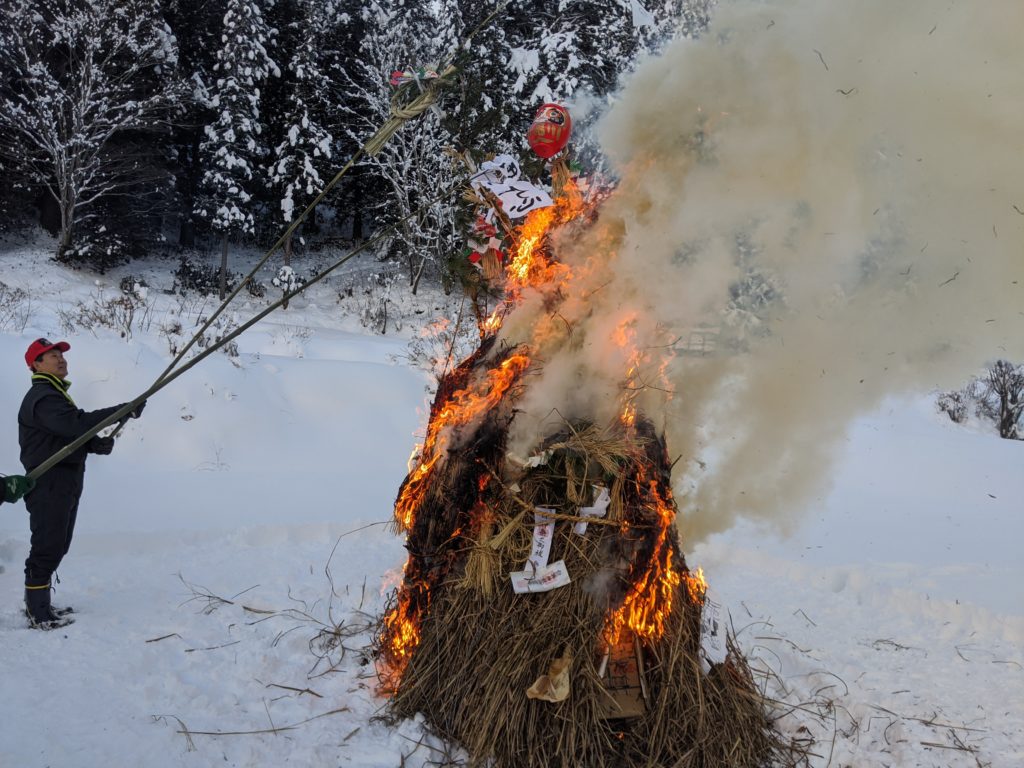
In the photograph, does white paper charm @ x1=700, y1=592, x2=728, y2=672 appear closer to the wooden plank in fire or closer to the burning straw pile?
the burning straw pile

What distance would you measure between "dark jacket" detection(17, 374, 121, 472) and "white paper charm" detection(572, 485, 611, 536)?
299 centimetres

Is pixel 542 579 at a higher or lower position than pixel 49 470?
higher

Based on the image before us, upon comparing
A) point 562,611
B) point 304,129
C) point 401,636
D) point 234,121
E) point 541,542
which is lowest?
point 401,636

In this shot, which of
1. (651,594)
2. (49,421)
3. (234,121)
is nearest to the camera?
(651,594)

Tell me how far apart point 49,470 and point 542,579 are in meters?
3.34

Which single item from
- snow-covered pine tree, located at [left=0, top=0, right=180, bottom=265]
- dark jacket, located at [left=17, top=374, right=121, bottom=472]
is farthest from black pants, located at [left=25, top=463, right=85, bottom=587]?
snow-covered pine tree, located at [left=0, top=0, right=180, bottom=265]

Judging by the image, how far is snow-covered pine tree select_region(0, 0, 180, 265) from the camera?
59.8ft

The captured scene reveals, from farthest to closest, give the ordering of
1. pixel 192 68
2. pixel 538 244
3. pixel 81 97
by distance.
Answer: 1. pixel 192 68
2. pixel 81 97
3. pixel 538 244

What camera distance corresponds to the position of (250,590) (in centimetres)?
491

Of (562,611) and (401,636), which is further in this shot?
(401,636)

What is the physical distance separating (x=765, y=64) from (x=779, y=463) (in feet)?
7.88

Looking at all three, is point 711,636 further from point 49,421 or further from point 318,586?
point 49,421

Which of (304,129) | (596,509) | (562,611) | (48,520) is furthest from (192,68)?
(562,611)

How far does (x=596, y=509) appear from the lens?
3229 millimetres
